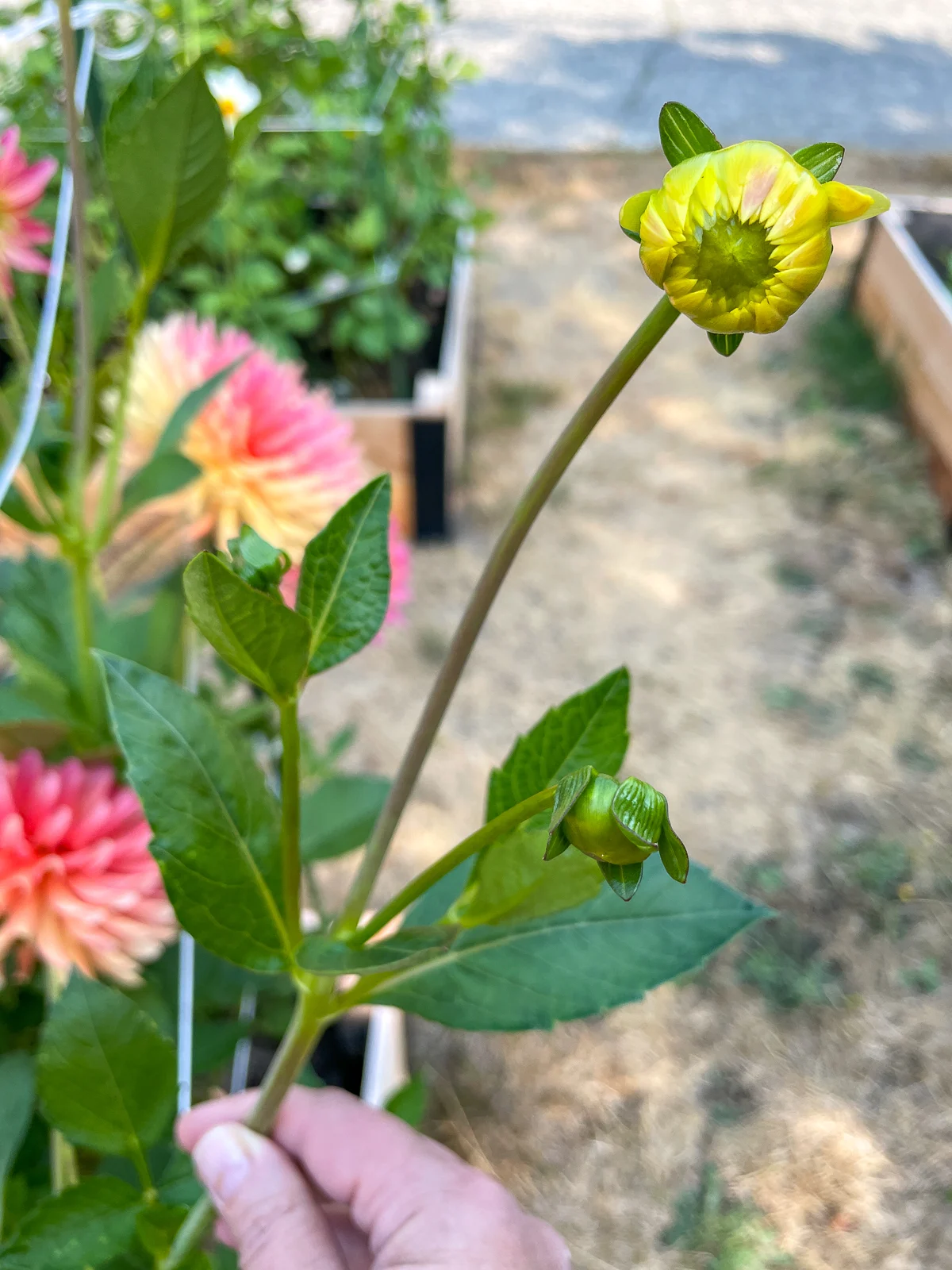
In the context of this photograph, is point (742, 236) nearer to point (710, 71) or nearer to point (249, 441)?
point (249, 441)

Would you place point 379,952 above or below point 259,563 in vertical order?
below

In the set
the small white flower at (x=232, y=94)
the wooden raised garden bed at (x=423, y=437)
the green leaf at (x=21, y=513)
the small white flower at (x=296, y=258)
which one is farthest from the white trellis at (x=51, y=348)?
the small white flower at (x=296, y=258)

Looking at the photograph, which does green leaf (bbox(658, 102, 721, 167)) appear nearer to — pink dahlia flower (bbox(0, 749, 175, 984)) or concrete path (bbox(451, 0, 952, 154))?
pink dahlia flower (bbox(0, 749, 175, 984))

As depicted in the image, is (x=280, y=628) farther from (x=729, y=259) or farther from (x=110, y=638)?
(x=110, y=638)

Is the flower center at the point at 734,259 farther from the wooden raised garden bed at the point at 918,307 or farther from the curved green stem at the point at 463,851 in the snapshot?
the wooden raised garden bed at the point at 918,307

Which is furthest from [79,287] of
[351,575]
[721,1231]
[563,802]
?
[721,1231]

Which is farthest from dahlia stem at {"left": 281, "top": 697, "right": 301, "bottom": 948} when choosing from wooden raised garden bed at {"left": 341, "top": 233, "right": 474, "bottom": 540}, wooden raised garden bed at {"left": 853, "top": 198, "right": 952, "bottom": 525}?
wooden raised garden bed at {"left": 853, "top": 198, "right": 952, "bottom": 525}
